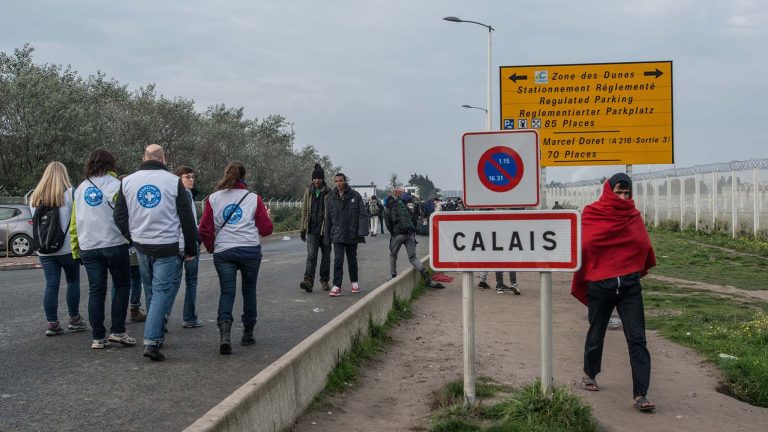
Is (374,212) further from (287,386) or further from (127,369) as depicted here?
(287,386)

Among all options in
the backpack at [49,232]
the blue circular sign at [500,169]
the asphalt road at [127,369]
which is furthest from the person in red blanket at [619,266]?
the backpack at [49,232]

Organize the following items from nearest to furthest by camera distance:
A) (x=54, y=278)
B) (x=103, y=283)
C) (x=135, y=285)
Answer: (x=103, y=283)
(x=54, y=278)
(x=135, y=285)

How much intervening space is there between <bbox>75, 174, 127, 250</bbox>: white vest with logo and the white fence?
2131 cm

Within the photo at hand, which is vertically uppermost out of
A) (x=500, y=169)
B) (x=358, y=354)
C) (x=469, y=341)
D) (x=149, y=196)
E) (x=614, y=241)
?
(x=500, y=169)

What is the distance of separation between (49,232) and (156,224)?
1.63 metres

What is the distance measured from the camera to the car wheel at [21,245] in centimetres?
2176

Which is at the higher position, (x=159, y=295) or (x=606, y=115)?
(x=606, y=115)

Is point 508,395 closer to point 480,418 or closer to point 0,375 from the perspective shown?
point 480,418

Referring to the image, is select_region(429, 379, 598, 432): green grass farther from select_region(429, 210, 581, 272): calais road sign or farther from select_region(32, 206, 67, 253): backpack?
select_region(32, 206, 67, 253): backpack

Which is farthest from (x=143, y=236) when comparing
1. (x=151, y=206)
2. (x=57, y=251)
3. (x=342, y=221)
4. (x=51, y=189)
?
(x=342, y=221)

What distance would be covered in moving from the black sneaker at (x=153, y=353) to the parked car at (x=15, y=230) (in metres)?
16.7

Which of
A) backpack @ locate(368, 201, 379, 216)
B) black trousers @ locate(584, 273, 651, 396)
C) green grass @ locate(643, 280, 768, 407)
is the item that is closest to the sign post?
black trousers @ locate(584, 273, 651, 396)

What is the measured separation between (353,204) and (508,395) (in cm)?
597

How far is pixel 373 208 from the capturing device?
37281 mm
